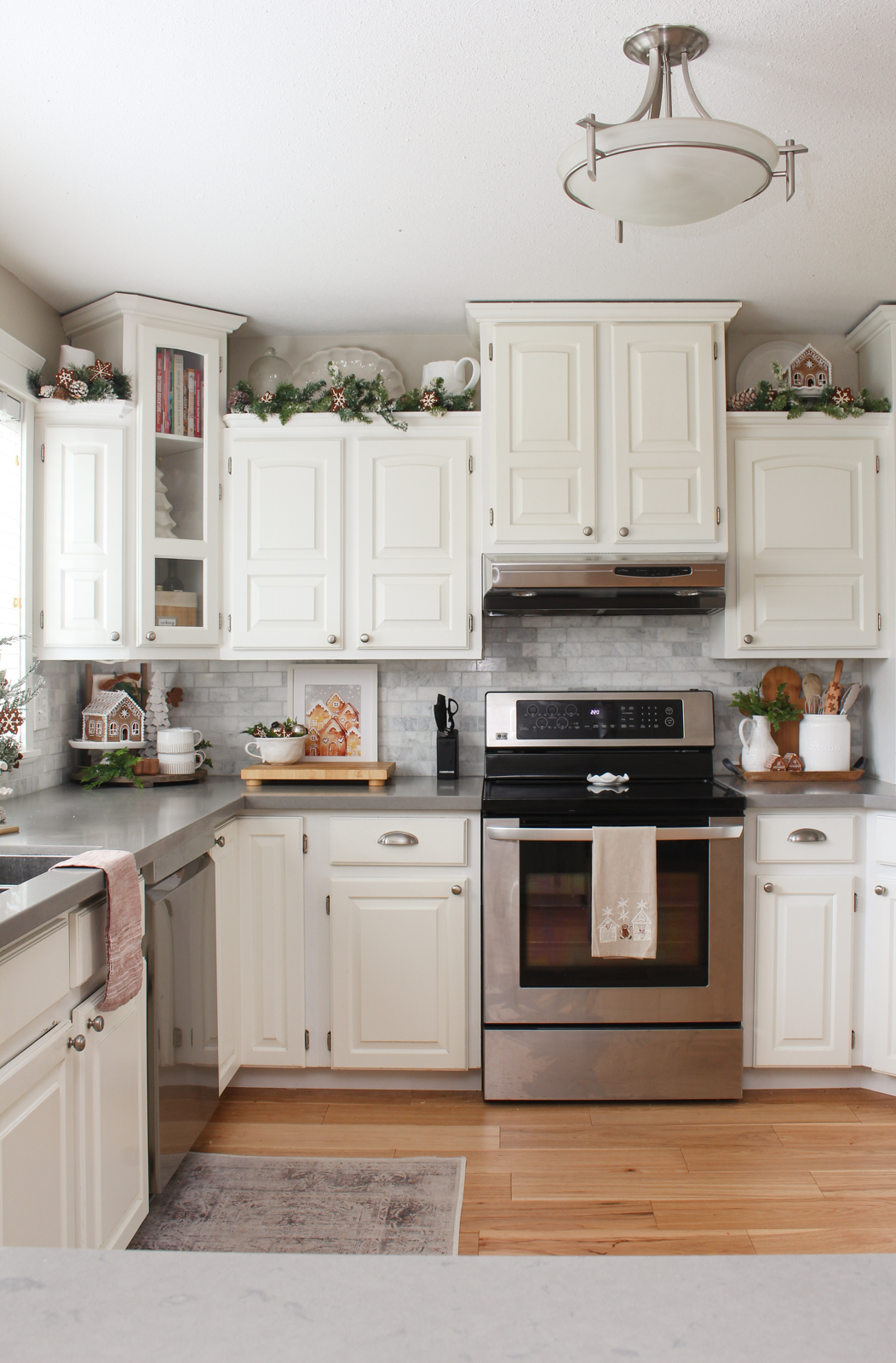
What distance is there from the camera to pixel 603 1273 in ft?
1.60

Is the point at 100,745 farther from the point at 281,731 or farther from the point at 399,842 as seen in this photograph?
the point at 399,842

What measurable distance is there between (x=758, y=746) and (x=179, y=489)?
84.3 inches

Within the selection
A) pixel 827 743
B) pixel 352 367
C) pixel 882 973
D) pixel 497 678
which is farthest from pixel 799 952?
pixel 352 367

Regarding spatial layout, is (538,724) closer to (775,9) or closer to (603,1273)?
(775,9)

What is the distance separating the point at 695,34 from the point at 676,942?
225cm

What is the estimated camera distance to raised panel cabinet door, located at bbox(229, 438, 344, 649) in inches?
121

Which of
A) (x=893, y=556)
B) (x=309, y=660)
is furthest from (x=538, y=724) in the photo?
(x=893, y=556)

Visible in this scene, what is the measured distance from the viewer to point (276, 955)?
9.25 ft

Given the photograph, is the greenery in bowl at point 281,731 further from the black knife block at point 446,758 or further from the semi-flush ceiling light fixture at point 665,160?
the semi-flush ceiling light fixture at point 665,160

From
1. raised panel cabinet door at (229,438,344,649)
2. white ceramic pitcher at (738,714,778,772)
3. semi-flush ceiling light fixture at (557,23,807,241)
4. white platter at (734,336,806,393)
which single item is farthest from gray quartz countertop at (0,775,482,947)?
white platter at (734,336,806,393)

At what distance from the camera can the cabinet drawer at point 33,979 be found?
4.66 feet

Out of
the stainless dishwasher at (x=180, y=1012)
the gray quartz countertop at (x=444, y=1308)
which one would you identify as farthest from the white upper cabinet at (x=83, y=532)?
the gray quartz countertop at (x=444, y=1308)

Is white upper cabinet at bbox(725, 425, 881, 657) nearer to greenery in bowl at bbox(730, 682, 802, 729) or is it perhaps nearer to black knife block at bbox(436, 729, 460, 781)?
greenery in bowl at bbox(730, 682, 802, 729)

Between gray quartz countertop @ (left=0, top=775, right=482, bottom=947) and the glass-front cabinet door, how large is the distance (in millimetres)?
541
